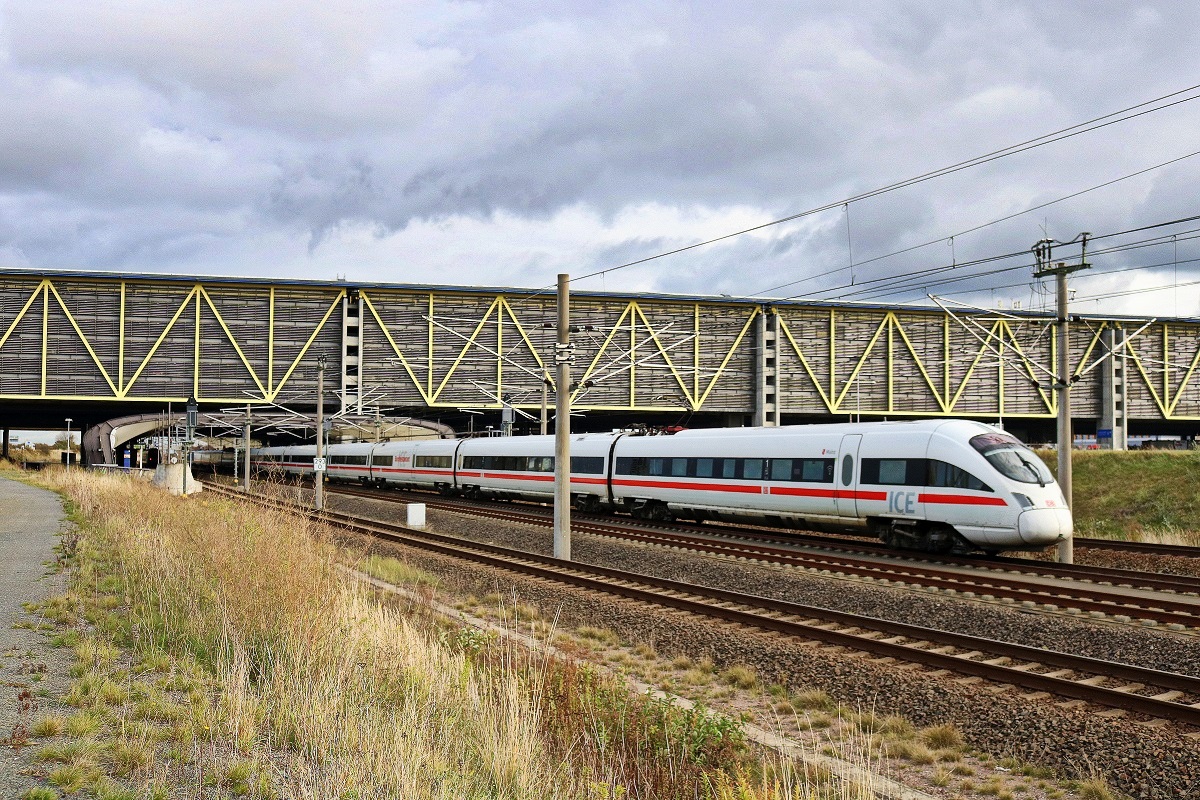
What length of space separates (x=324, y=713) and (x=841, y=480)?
17.8 metres

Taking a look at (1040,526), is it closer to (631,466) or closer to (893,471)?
(893,471)

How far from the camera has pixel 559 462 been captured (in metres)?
21.3

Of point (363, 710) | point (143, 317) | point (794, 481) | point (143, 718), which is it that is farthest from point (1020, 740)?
point (143, 317)

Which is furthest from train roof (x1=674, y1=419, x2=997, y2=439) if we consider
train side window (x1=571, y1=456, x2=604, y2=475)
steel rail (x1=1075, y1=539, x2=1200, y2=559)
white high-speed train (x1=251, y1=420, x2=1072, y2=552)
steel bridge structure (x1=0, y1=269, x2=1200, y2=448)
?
steel bridge structure (x1=0, y1=269, x2=1200, y2=448)

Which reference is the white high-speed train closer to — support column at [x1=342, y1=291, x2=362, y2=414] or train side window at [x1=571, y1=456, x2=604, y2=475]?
train side window at [x1=571, y1=456, x2=604, y2=475]

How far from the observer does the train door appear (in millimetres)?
22609

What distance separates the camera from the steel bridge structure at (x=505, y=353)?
62.7 m

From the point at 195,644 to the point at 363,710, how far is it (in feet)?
10.1

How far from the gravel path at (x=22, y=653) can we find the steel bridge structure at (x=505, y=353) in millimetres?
40986

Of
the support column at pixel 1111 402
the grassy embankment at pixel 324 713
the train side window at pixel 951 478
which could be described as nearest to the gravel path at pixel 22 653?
the grassy embankment at pixel 324 713

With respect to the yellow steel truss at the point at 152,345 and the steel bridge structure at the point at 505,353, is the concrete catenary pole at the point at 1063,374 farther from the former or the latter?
the yellow steel truss at the point at 152,345

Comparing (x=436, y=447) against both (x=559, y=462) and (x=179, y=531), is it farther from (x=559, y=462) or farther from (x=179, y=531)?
(x=179, y=531)

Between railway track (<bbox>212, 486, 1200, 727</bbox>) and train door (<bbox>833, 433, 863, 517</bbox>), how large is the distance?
24.3 ft

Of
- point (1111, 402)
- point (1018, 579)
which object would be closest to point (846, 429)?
point (1018, 579)
